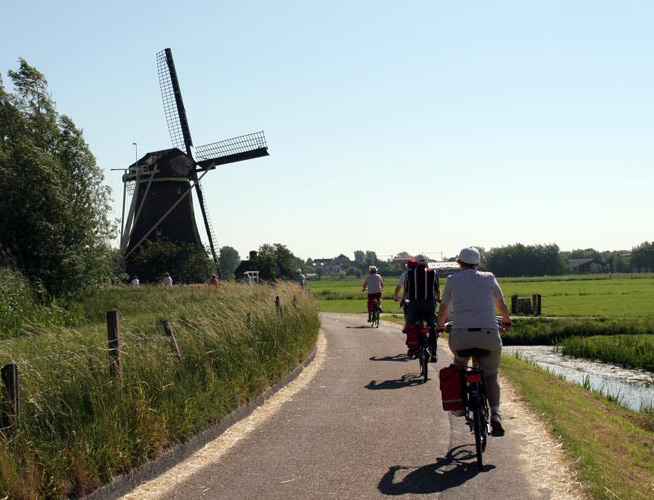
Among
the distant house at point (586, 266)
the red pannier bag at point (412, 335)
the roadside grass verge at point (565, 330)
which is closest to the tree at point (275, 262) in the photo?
the roadside grass verge at point (565, 330)

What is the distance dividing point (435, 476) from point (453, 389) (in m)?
0.99

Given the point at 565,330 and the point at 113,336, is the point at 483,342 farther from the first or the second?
the point at 565,330

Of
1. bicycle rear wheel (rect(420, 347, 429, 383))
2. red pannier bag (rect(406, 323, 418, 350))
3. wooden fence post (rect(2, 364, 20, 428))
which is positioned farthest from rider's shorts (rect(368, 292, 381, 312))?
wooden fence post (rect(2, 364, 20, 428))

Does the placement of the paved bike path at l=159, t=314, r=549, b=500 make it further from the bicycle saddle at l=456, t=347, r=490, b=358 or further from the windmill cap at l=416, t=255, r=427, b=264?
the windmill cap at l=416, t=255, r=427, b=264

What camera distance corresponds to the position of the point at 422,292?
13.3 m

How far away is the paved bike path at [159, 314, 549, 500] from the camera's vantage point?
661 centimetres

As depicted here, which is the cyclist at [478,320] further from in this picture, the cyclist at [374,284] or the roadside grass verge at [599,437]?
the cyclist at [374,284]

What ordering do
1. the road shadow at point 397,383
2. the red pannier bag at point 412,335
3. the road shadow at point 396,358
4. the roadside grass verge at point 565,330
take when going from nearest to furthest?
1. the road shadow at point 397,383
2. the red pannier bag at point 412,335
3. the road shadow at point 396,358
4. the roadside grass verge at point 565,330

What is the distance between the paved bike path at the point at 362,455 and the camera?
6.61 metres

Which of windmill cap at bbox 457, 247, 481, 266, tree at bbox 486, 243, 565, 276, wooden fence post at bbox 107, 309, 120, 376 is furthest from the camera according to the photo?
tree at bbox 486, 243, 565, 276

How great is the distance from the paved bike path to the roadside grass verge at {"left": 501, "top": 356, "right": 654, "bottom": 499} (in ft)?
1.81

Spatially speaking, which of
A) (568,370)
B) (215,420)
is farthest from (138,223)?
(215,420)

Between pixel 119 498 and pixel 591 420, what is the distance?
22.8 ft

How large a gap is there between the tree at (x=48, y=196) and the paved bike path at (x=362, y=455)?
13.9m
